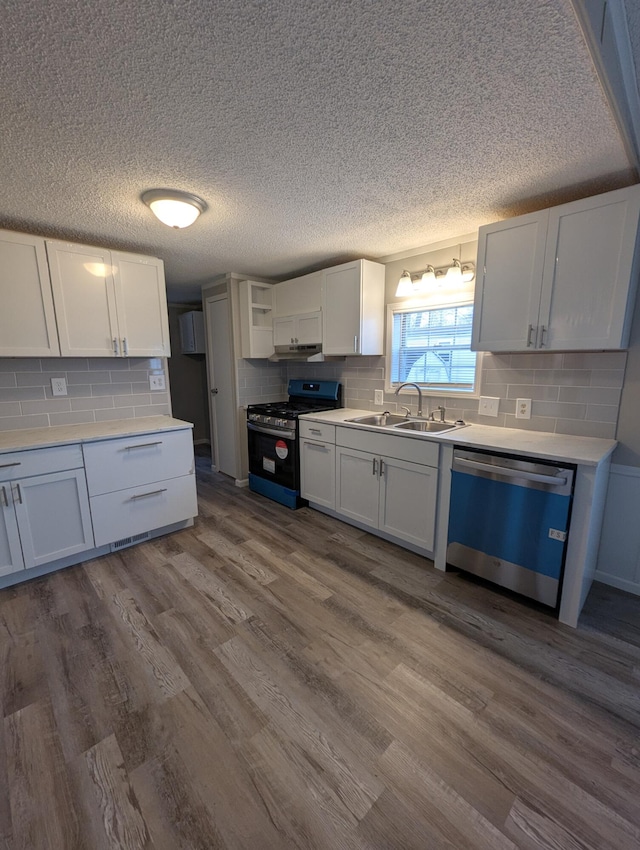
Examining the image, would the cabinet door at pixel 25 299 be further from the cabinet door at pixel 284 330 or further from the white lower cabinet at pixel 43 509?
the cabinet door at pixel 284 330

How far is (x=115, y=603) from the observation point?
6.74 ft

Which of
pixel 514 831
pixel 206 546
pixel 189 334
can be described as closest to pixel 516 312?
pixel 514 831

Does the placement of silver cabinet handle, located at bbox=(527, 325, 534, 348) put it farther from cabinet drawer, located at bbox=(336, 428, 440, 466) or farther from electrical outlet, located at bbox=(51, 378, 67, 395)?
electrical outlet, located at bbox=(51, 378, 67, 395)

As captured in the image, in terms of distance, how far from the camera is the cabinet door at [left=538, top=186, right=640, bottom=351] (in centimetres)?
176

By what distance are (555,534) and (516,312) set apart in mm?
1286

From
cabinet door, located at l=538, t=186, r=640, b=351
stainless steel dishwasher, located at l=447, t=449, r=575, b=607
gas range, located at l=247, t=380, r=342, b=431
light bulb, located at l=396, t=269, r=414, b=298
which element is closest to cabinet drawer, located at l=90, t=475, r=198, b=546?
gas range, located at l=247, t=380, r=342, b=431

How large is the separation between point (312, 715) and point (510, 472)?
1.49 m

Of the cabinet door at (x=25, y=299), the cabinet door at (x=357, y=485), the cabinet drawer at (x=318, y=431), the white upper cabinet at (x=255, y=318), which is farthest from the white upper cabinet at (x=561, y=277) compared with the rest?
the cabinet door at (x=25, y=299)

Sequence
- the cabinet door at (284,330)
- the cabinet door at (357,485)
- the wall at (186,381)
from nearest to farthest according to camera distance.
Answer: the cabinet door at (357,485), the cabinet door at (284,330), the wall at (186,381)

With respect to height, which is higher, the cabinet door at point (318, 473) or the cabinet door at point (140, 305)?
the cabinet door at point (140, 305)

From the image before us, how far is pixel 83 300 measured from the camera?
8.34ft

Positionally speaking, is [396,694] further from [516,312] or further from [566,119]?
[566,119]

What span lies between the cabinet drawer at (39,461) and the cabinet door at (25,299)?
27.6 inches

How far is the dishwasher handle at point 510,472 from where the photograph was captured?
69.9 inches
